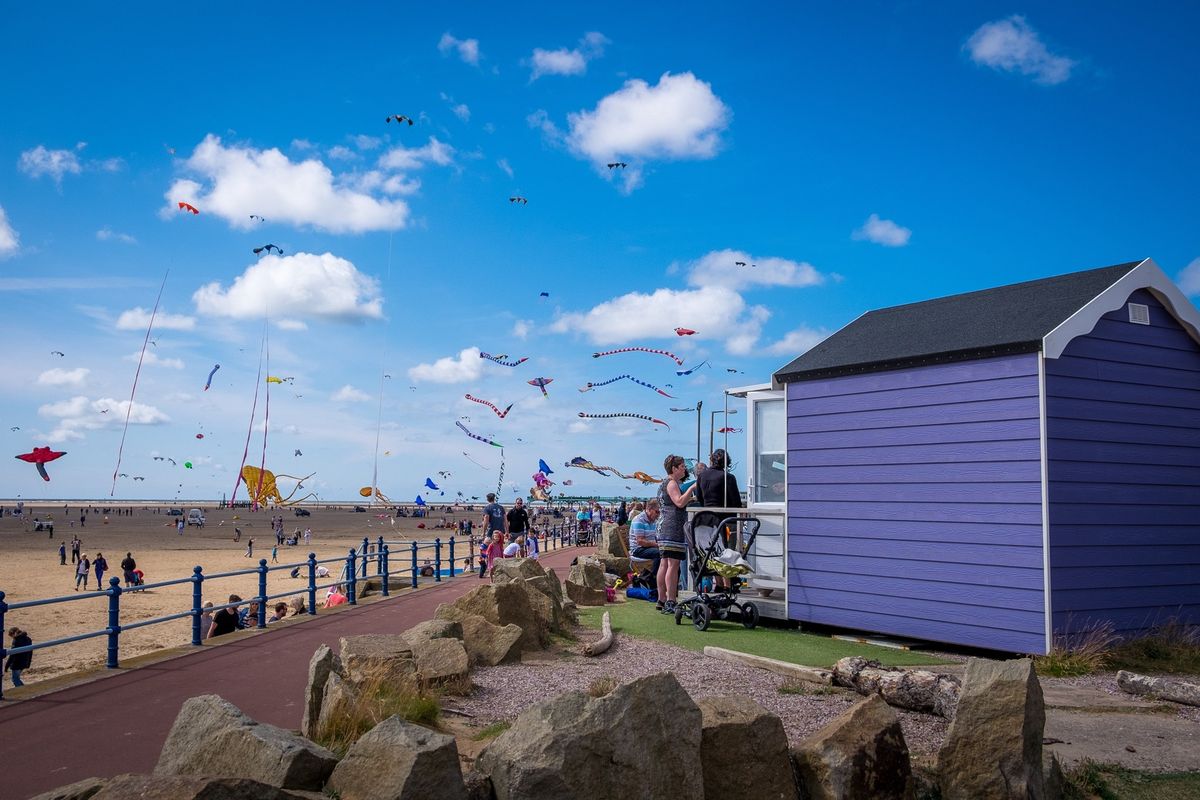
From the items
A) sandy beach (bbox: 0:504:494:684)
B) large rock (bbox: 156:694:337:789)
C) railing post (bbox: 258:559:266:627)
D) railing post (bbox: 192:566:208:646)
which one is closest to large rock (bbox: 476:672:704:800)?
large rock (bbox: 156:694:337:789)

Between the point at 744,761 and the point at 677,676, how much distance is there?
300 centimetres

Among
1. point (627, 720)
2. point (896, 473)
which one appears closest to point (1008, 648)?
point (896, 473)

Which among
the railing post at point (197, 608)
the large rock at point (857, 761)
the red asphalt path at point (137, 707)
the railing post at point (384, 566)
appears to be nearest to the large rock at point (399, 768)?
the large rock at point (857, 761)

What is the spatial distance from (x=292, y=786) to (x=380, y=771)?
1.57 ft

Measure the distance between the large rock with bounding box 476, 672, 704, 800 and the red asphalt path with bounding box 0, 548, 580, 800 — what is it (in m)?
2.97

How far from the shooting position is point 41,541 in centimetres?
5328

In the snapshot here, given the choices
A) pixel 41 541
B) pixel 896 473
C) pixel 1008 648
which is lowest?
pixel 41 541

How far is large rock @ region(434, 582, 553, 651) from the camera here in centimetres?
968

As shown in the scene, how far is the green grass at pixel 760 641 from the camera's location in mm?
9156

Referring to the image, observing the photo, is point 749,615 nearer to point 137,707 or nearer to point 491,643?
point 491,643

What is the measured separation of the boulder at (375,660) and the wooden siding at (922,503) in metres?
5.45

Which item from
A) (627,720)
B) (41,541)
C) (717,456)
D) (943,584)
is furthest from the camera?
(41,541)

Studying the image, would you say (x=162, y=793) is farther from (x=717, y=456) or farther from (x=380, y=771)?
(x=717, y=456)

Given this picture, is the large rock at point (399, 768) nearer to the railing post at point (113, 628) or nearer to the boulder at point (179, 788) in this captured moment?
the boulder at point (179, 788)
